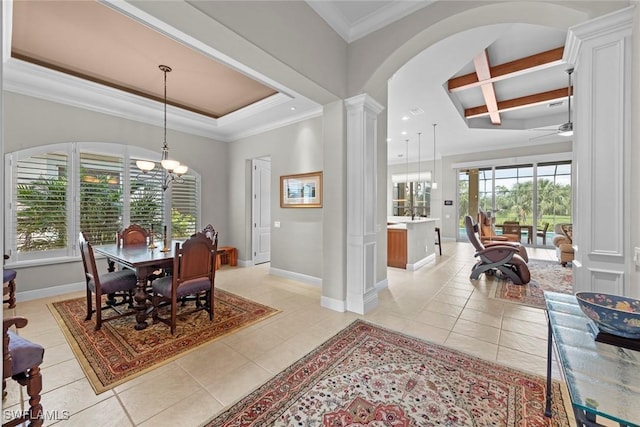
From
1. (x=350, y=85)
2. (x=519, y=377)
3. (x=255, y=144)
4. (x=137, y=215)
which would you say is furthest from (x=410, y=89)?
(x=137, y=215)

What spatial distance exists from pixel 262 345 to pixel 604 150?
3198 millimetres

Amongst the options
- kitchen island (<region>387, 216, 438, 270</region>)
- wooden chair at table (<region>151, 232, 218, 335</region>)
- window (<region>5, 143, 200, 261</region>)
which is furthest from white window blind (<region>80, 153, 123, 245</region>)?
kitchen island (<region>387, 216, 438, 270</region>)

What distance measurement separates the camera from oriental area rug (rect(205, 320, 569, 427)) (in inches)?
70.8

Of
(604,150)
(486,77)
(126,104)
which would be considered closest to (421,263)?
(486,77)

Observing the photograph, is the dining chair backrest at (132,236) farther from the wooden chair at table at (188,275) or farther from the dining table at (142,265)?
the wooden chair at table at (188,275)

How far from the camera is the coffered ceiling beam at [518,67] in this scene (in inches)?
158

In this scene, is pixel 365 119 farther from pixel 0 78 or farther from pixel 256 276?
pixel 256 276

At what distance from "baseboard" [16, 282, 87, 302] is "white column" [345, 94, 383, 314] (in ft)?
13.6

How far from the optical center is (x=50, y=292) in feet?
13.1

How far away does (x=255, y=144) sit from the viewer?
577 cm

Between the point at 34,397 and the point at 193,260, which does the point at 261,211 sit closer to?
the point at 193,260

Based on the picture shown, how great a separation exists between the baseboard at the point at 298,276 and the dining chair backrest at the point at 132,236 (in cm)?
222

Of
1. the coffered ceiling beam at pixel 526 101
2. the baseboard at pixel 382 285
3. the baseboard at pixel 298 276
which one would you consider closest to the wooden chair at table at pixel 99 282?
the baseboard at pixel 298 276

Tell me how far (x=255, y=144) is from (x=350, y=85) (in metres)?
2.89
